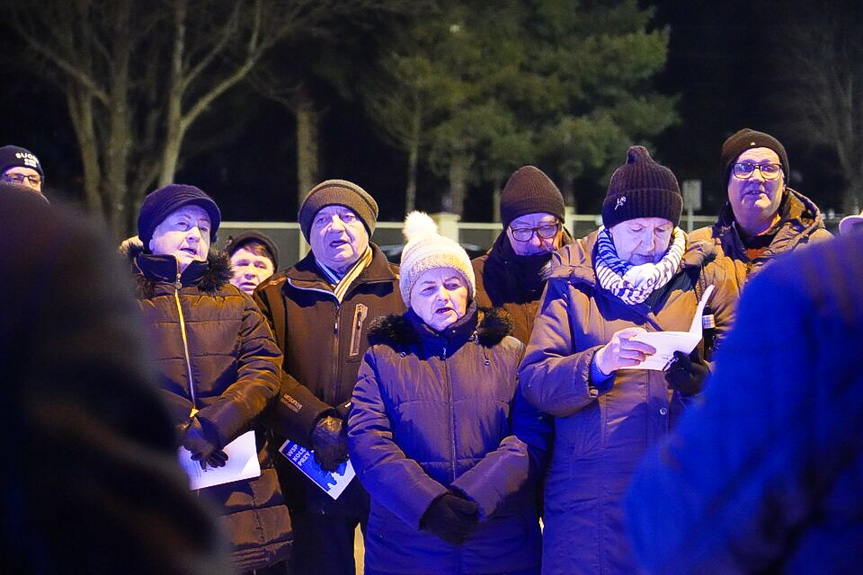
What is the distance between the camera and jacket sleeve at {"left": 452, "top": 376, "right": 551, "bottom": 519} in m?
3.86

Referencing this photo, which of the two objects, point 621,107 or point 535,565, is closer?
point 535,565

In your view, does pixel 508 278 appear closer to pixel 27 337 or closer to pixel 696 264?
pixel 696 264

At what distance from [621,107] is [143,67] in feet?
Result: 40.0

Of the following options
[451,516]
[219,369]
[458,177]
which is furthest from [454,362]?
[458,177]

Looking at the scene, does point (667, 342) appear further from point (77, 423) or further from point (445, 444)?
point (77, 423)

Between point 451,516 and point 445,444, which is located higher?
point 445,444

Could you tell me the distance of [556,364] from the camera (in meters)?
3.74

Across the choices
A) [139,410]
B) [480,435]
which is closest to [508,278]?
[480,435]

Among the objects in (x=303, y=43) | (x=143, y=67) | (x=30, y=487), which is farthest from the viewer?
(x=303, y=43)

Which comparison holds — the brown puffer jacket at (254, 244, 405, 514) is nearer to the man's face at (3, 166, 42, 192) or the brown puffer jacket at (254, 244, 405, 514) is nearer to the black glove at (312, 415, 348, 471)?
the black glove at (312, 415, 348, 471)

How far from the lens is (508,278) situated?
5.13 m

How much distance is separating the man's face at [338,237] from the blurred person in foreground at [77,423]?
365 centimetres

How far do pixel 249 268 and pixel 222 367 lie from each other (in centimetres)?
205

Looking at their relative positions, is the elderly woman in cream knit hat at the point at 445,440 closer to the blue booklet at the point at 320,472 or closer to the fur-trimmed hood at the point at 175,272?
the blue booklet at the point at 320,472
